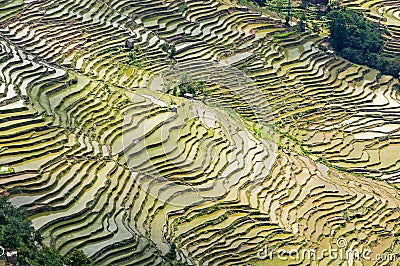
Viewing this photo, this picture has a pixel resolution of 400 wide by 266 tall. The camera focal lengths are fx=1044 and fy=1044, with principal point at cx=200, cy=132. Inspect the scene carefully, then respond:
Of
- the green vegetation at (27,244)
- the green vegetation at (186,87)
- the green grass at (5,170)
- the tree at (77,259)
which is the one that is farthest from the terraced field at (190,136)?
the tree at (77,259)

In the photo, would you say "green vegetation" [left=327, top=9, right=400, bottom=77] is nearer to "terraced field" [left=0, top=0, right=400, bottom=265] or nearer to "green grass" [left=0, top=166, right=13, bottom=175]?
"terraced field" [left=0, top=0, right=400, bottom=265]

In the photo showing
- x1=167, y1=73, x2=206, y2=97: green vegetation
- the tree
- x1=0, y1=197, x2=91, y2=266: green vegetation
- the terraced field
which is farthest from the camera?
x1=167, y1=73, x2=206, y2=97: green vegetation

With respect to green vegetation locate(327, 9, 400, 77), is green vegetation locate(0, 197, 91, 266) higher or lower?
higher

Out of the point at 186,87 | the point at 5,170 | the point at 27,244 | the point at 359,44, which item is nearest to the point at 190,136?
the point at 186,87

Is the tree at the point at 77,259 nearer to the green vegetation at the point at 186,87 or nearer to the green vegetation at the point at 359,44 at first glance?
the green vegetation at the point at 186,87

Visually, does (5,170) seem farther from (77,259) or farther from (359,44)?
(359,44)

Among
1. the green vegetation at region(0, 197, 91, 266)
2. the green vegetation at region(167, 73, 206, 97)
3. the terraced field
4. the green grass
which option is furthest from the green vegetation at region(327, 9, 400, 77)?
the green vegetation at region(0, 197, 91, 266)
